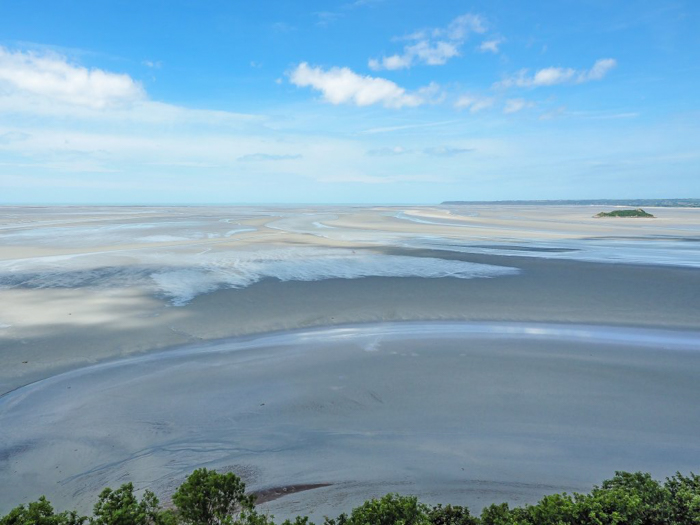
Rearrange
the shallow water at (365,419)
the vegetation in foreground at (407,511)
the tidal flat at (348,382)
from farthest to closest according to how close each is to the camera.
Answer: the tidal flat at (348,382) < the shallow water at (365,419) < the vegetation in foreground at (407,511)

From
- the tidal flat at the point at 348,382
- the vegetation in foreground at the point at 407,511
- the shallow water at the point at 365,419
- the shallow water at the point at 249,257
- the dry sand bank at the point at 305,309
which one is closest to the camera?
the vegetation in foreground at the point at 407,511

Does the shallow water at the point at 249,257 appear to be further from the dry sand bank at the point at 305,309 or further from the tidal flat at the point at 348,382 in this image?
the dry sand bank at the point at 305,309

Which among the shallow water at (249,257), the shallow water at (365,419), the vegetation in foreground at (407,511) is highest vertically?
the vegetation in foreground at (407,511)

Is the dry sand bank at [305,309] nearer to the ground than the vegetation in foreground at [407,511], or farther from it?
nearer to the ground

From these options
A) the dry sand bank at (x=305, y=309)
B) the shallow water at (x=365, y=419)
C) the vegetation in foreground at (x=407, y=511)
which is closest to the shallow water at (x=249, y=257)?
the dry sand bank at (x=305, y=309)

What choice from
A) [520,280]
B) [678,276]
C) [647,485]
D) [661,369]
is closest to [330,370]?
[647,485]

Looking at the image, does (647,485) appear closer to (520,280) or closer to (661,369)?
(661,369)
